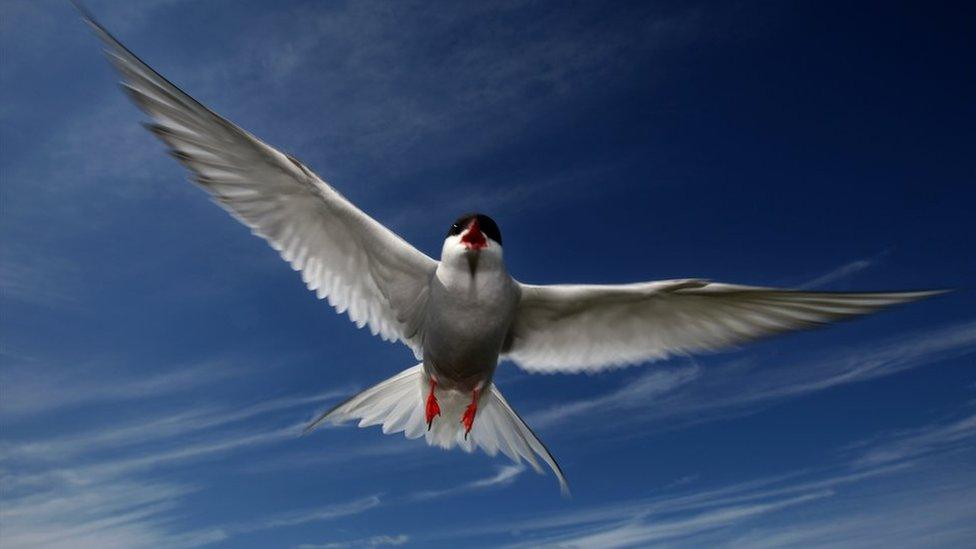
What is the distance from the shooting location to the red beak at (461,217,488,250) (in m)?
6.83

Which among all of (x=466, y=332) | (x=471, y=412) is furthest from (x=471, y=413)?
(x=466, y=332)

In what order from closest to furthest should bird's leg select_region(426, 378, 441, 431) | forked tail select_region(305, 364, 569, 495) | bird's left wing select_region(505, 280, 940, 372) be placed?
bird's left wing select_region(505, 280, 940, 372) → bird's leg select_region(426, 378, 441, 431) → forked tail select_region(305, 364, 569, 495)

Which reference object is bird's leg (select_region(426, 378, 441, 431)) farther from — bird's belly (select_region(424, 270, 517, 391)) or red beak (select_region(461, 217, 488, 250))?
red beak (select_region(461, 217, 488, 250))

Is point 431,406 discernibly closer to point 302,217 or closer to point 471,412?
point 471,412

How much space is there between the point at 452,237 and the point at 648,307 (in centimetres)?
236

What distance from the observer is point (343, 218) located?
A: 755cm

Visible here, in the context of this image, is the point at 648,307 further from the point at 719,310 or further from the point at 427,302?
the point at 427,302

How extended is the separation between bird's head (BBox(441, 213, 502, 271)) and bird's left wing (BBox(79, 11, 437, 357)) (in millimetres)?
551

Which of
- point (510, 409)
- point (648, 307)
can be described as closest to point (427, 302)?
point (510, 409)

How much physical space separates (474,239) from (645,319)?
8.03 feet

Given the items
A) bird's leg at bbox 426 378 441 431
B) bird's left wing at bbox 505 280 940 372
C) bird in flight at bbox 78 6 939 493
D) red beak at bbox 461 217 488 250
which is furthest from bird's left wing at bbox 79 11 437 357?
bird's left wing at bbox 505 280 940 372

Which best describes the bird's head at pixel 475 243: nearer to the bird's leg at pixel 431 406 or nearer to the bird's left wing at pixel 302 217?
the bird's left wing at pixel 302 217

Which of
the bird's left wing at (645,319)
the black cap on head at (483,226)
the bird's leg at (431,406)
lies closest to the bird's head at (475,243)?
the black cap on head at (483,226)

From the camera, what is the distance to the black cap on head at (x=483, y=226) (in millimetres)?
7008
